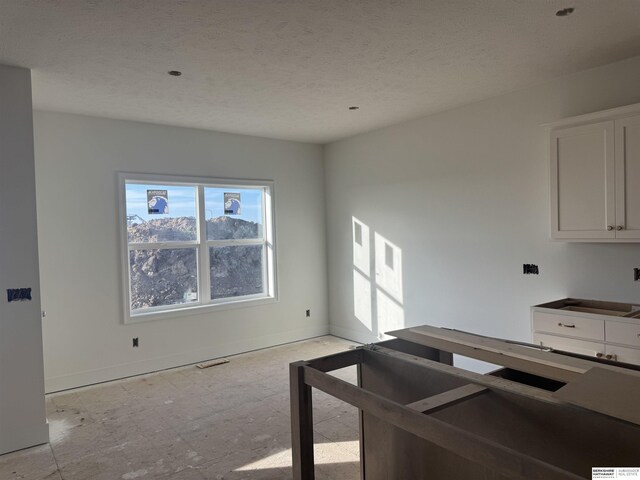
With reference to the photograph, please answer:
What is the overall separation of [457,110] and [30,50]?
3.60m

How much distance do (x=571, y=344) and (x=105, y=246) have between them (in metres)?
4.26

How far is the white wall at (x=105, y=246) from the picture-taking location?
4180 millimetres

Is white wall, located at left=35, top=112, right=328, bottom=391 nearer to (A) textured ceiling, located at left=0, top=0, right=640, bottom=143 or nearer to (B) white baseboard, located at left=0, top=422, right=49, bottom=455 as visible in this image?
(A) textured ceiling, located at left=0, top=0, right=640, bottom=143

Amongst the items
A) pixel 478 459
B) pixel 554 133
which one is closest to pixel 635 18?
pixel 554 133

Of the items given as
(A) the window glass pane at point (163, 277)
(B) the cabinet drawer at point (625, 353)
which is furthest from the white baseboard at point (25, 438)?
(B) the cabinet drawer at point (625, 353)

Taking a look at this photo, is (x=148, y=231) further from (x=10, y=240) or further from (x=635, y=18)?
(x=635, y=18)

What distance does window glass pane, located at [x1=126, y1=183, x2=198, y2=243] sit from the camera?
4.71 metres

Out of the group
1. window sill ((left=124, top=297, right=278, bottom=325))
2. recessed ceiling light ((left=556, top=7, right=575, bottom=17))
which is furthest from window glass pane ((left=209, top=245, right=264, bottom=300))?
recessed ceiling light ((left=556, top=7, right=575, bottom=17))

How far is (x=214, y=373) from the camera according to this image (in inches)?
181

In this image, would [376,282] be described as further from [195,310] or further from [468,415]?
[468,415]

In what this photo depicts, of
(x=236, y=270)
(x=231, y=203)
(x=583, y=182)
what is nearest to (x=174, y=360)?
(x=236, y=270)

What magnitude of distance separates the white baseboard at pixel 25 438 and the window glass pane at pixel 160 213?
2.06m

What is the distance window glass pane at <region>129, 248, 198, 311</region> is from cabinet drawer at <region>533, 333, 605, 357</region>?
11.9 feet

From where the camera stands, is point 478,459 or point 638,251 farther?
point 638,251
